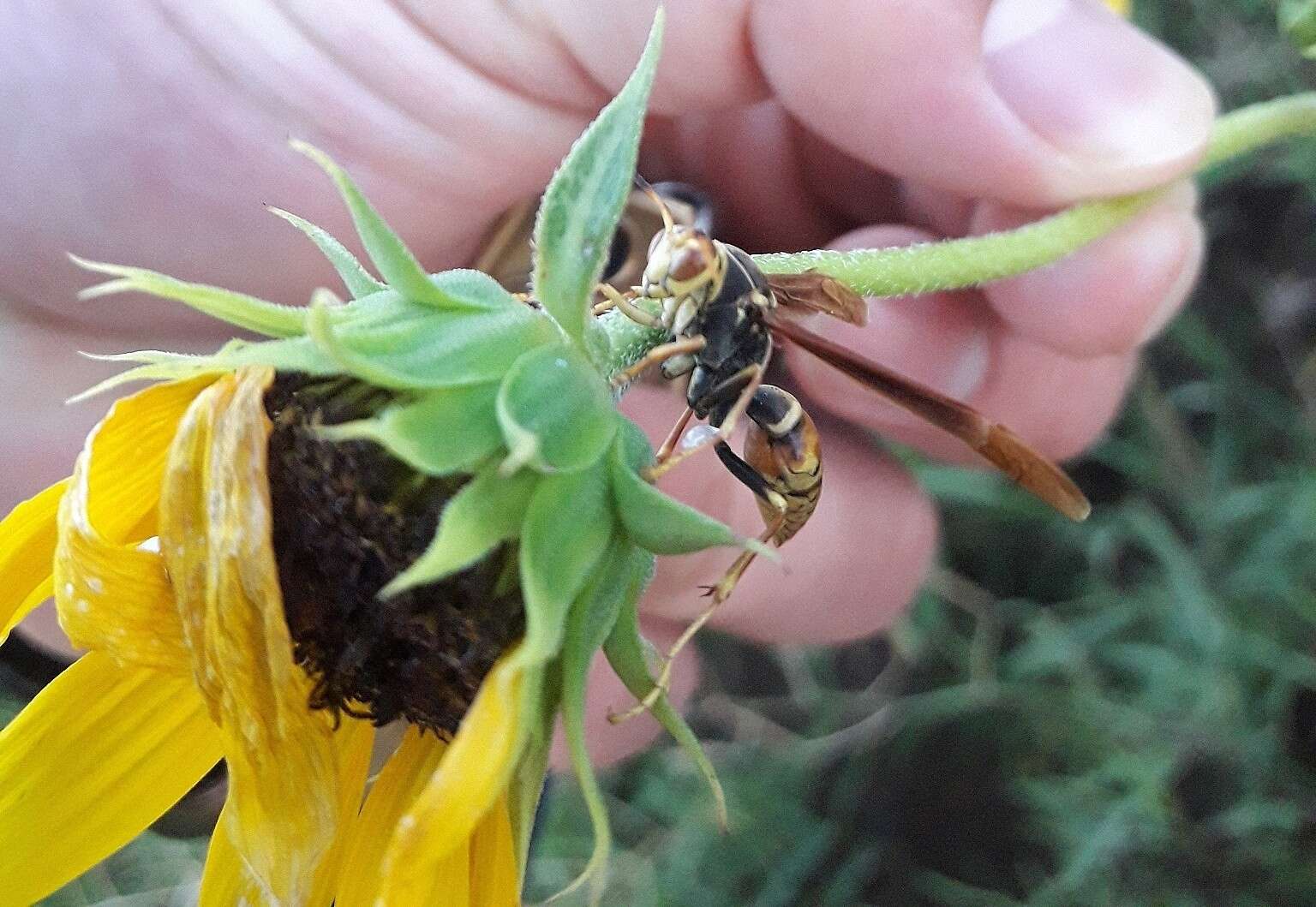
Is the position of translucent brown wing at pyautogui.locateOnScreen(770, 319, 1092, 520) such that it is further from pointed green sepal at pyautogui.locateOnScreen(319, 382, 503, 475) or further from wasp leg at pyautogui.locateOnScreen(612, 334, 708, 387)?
pointed green sepal at pyautogui.locateOnScreen(319, 382, 503, 475)

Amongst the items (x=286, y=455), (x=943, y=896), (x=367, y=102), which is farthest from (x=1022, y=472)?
(x=943, y=896)

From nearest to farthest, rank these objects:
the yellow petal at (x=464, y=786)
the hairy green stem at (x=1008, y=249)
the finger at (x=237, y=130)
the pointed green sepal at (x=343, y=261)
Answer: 1. the yellow petal at (x=464, y=786)
2. the pointed green sepal at (x=343, y=261)
3. the hairy green stem at (x=1008, y=249)
4. the finger at (x=237, y=130)

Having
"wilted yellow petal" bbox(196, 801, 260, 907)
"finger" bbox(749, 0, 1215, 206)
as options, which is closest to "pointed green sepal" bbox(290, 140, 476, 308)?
"wilted yellow petal" bbox(196, 801, 260, 907)

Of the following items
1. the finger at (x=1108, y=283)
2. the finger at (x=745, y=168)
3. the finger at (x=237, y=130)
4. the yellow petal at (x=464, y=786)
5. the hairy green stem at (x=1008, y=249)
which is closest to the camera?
the yellow petal at (x=464, y=786)

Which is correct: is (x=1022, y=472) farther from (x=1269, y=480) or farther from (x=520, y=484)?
(x=1269, y=480)

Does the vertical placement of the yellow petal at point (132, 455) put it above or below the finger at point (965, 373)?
above

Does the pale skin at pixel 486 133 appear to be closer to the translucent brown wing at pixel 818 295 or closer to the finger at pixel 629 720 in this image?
the finger at pixel 629 720

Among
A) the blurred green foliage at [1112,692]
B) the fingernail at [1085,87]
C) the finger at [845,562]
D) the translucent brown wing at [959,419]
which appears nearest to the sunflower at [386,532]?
the translucent brown wing at [959,419]
